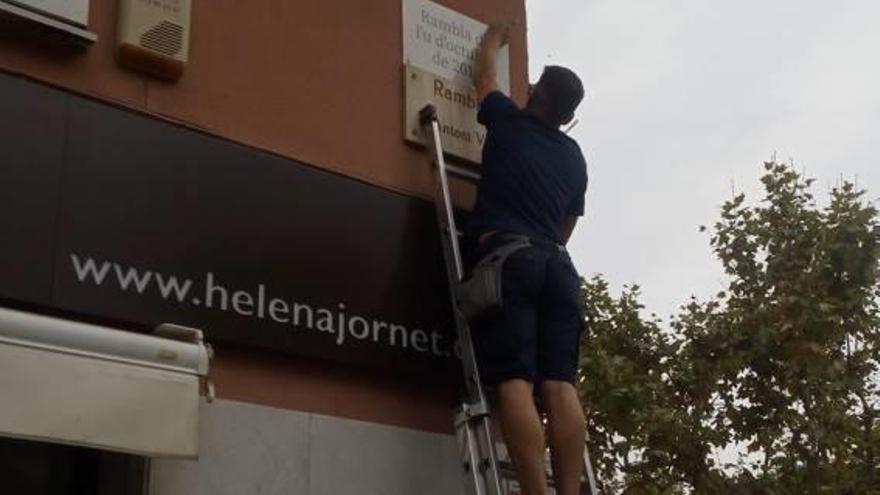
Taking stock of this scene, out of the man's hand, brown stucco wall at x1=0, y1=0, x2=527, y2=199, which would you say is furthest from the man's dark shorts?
the man's hand

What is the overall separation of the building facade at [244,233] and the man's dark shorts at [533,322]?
367 mm

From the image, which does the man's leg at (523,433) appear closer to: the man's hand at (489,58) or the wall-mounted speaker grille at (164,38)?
the man's hand at (489,58)

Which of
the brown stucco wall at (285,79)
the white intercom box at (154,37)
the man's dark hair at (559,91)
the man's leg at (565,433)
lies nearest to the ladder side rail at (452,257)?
the brown stucco wall at (285,79)

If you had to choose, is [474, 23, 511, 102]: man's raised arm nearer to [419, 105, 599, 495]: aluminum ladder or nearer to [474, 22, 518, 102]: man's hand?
[474, 22, 518, 102]: man's hand

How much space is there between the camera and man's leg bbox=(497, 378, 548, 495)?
170 inches

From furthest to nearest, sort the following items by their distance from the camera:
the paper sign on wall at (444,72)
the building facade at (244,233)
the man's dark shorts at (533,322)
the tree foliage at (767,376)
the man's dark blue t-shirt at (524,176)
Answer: the tree foliage at (767,376), the paper sign on wall at (444,72), the man's dark blue t-shirt at (524,176), the man's dark shorts at (533,322), the building facade at (244,233)

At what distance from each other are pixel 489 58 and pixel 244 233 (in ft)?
5.46

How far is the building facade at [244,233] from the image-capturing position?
13.7 ft

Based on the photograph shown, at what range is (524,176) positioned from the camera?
5137 mm

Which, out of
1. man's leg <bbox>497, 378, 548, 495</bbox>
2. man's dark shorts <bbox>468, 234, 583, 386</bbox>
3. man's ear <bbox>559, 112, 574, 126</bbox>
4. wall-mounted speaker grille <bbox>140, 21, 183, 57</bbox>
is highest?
man's ear <bbox>559, 112, 574, 126</bbox>

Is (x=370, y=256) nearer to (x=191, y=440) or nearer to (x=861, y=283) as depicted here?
(x=191, y=440)

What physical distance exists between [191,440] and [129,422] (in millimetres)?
191

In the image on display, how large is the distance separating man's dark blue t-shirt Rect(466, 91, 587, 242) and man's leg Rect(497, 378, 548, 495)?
704 millimetres

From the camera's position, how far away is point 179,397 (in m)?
3.79
